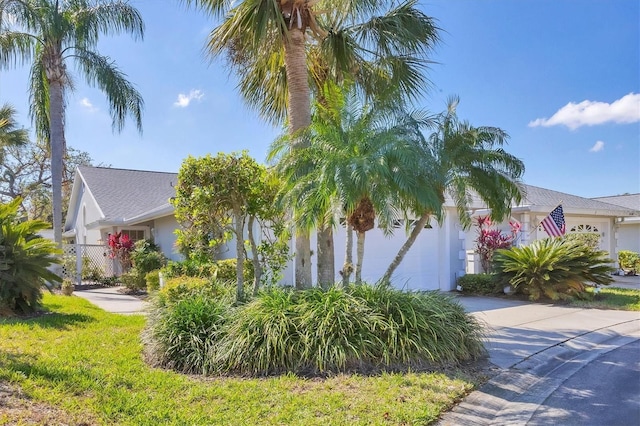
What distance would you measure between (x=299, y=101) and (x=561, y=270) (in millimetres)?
8438

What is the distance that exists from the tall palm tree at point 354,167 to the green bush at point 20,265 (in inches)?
237

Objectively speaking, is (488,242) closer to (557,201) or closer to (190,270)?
(557,201)

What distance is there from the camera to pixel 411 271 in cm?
1354

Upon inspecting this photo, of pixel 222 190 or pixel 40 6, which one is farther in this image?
pixel 40 6

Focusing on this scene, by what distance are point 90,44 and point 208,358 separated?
1290 cm

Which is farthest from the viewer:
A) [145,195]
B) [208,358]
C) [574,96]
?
[145,195]

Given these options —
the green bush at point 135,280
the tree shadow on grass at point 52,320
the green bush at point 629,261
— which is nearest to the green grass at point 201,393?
the tree shadow on grass at point 52,320

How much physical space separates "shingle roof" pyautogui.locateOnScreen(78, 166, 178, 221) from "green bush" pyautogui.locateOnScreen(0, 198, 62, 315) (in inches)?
354

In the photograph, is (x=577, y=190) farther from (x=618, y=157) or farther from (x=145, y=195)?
(x=145, y=195)

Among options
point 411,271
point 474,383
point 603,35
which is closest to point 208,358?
point 474,383

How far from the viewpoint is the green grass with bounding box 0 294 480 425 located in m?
3.88

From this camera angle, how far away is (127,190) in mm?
21531

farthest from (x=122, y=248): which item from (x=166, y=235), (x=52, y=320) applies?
(x=52, y=320)

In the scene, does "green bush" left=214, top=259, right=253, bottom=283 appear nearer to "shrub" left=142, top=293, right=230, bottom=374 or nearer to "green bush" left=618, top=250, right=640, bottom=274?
"shrub" left=142, top=293, right=230, bottom=374
